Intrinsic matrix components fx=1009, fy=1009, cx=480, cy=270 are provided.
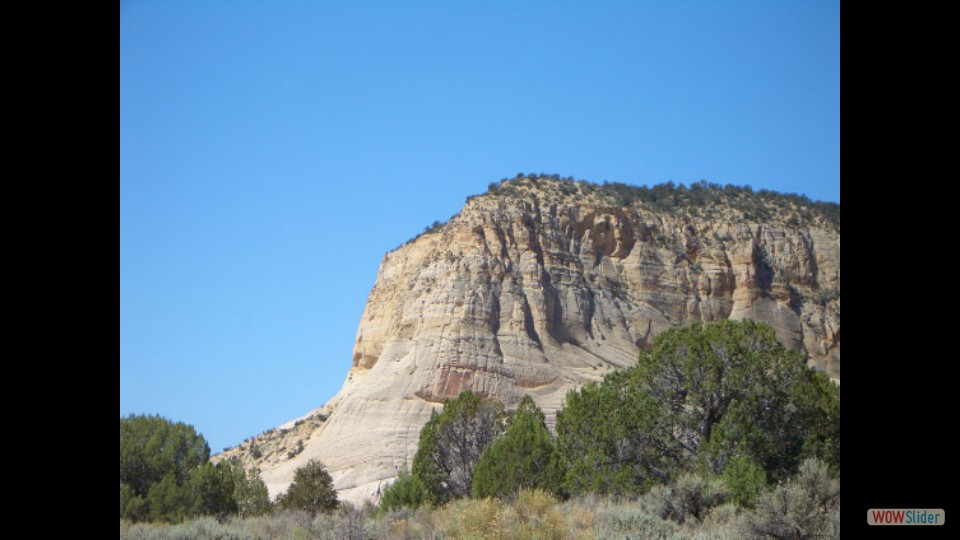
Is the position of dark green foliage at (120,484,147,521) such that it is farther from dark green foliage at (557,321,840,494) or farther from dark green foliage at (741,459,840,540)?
dark green foliage at (741,459,840,540)

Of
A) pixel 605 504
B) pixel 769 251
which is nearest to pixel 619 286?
pixel 769 251

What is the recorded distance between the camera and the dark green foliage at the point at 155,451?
111ft

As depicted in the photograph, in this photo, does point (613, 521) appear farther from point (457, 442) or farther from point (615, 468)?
point (457, 442)

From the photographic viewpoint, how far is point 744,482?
63.2 ft

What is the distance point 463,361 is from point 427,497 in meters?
28.0

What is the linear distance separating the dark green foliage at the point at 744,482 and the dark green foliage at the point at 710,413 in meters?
2.87

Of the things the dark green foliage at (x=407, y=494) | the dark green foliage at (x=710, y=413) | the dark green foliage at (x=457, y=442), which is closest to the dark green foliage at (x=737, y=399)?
the dark green foliage at (x=710, y=413)

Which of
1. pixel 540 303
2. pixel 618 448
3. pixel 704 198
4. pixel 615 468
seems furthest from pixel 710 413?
pixel 704 198

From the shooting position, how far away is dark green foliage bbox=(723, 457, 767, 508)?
61.1 feet

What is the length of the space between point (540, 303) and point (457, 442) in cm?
2903

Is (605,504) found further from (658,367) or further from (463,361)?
(463,361)

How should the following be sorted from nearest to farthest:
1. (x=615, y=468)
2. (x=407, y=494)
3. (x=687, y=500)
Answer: (x=687, y=500), (x=615, y=468), (x=407, y=494)

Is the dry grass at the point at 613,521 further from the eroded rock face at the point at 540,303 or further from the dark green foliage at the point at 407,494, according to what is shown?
the eroded rock face at the point at 540,303

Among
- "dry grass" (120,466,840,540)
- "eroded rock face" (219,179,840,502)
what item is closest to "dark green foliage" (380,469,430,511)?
"dry grass" (120,466,840,540)
